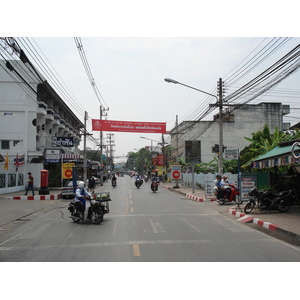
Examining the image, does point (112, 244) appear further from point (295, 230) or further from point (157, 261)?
point (295, 230)

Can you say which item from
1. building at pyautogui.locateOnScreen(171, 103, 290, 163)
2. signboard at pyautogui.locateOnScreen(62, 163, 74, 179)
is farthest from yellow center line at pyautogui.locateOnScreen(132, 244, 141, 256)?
building at pyautogui.locateOnScreen(171, 103, 290, 163)

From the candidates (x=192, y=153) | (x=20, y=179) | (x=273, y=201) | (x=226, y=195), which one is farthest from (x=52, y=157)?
(x=273, y=201)

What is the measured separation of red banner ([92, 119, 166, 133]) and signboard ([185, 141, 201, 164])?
2.42 m

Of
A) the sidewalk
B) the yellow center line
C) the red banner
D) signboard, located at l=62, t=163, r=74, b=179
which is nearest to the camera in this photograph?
the yellow center line

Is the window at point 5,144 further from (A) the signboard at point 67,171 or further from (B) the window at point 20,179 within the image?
(A) the signboard at point 67,171

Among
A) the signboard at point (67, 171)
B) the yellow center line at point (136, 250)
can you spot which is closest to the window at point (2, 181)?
the signboard at point (67, 171)

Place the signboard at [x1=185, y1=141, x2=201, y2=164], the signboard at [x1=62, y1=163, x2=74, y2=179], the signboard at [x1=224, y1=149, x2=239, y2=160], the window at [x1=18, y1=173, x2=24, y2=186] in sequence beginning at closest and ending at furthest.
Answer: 1. the signboard at [x1=224, y1=149, x2=239, y2=160]
2. the signboard at [x1=185, y1=141, x2=201, y2=164]
3. the signboard at [x1=62, y1=163, x2=74, y2=179]
4. the window at [x1=18, y1=173, x2=24, y2=186]

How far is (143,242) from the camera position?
26.5 ft

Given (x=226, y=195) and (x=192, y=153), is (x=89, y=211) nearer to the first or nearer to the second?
(x=226, y=195)

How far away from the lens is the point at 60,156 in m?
31.2

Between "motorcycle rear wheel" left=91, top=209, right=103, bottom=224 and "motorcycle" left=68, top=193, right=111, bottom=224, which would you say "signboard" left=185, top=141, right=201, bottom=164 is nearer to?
"motorcycle" left=68, top=193, right=111, bottom=224

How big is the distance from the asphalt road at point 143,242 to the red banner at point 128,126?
13.6 meters

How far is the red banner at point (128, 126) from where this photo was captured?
25.1m

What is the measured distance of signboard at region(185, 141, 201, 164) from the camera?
26.0 metres
